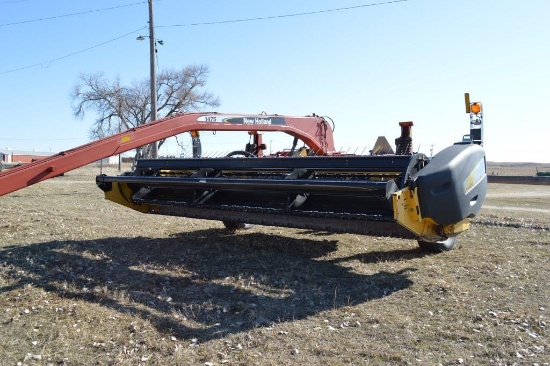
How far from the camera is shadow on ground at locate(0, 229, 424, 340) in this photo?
16.0ft

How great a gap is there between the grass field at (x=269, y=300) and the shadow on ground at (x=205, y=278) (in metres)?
0.02

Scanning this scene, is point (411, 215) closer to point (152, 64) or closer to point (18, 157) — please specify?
point (152, 64)

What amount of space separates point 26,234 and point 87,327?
4520 mm

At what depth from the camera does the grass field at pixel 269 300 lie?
405 cm

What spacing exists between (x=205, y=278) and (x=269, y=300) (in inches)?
40.7

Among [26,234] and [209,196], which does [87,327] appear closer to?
[209,196]

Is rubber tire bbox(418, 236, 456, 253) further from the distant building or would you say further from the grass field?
the distant building

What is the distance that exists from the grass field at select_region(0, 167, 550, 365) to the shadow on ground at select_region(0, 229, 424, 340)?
2 centimetres

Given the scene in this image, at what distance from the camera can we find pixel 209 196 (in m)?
7.10

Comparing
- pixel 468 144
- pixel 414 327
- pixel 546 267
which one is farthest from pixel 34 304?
pixel 546 267

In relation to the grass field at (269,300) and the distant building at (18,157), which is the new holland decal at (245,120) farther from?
the distant building at (18,157)

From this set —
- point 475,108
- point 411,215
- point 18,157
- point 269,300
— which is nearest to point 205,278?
point 269,300

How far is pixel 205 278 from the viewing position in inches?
235

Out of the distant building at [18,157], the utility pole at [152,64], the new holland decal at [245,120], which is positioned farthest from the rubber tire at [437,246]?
the distant building at [18,157]
